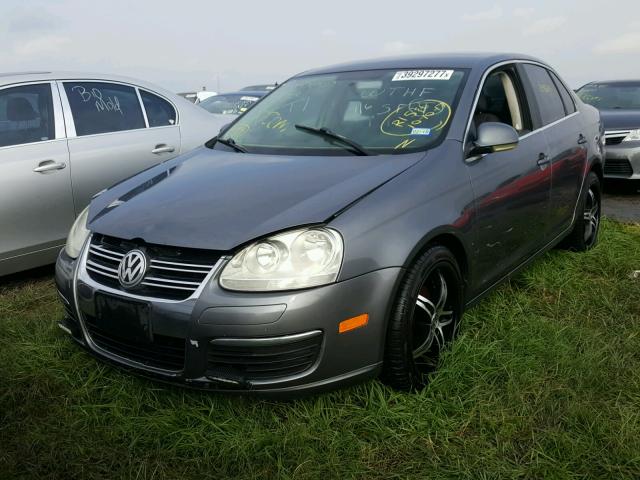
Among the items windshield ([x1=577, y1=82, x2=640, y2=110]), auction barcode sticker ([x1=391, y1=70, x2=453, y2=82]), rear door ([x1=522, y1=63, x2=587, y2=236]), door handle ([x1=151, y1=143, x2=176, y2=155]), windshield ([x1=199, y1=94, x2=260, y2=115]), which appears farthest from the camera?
windshield ([x1=199, y1=94, x2=260, y2=115])

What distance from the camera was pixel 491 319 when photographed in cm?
338

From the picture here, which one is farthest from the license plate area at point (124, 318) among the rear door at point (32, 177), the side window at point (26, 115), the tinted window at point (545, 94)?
the tinted window at point (545, 94)

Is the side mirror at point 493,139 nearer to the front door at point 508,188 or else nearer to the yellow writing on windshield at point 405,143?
the front door at point 508,188

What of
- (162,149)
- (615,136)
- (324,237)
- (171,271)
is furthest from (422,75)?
(615,136)

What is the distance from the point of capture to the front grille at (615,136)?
24.1 ft

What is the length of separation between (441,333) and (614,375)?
77 cm

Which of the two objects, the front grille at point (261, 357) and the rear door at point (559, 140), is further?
the rear door at point (559, 140)

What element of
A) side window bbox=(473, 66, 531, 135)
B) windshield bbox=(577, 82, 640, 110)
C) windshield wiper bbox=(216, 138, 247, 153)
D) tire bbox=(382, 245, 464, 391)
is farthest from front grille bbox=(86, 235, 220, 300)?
windshield bbox=(577, 82, 640, 110)

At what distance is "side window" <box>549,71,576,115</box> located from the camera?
4.36m

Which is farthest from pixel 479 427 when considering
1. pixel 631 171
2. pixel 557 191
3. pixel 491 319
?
pixel 631 171

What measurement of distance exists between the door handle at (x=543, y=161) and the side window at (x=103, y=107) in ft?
9.65

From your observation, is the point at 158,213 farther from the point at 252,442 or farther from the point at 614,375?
the point at 614,375

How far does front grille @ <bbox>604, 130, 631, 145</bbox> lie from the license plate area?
663cm

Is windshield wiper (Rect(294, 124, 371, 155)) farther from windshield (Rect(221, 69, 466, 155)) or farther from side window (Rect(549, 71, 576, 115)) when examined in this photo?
side window (Rect(549, 71, 576, 115))
